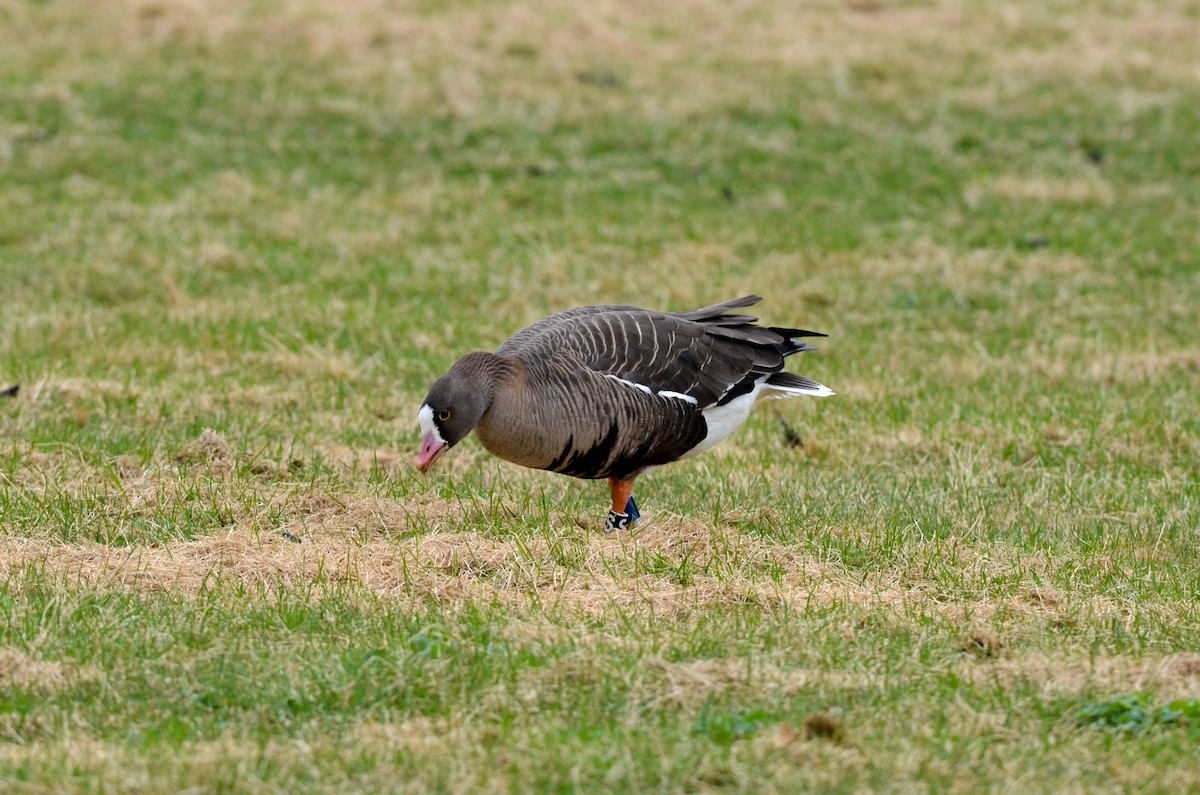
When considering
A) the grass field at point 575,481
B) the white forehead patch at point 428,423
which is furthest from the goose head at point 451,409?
the grass field at point 575,481

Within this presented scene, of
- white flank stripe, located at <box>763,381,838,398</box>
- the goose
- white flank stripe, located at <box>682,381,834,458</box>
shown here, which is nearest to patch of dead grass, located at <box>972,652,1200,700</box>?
the goose

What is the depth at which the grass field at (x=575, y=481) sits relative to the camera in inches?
204

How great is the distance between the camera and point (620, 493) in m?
7.74

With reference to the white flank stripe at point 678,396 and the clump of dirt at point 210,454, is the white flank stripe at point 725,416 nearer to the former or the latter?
the white flank stripe at point 678,396

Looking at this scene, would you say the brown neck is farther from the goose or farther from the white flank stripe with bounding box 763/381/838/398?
the white flank stripe with bounding box 763/381/838/398

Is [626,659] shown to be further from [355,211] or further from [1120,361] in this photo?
[355,211]

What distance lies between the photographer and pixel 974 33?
902 inches

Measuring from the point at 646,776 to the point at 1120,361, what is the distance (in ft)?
27.9

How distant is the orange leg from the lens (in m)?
7.72

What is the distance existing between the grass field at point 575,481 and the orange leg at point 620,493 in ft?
0.74

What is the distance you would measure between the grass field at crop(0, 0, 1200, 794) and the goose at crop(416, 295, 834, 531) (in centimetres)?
40

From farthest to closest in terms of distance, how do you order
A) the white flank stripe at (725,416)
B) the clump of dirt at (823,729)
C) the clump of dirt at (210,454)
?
the clump of dirt at (210,454), the white flank stripe at (725,416), the clump of dirt at (823,729)

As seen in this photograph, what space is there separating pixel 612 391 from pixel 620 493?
671 mm

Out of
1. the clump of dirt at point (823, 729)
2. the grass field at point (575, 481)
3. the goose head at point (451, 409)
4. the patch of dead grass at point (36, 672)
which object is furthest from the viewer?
the goose head at point (451, 409)
